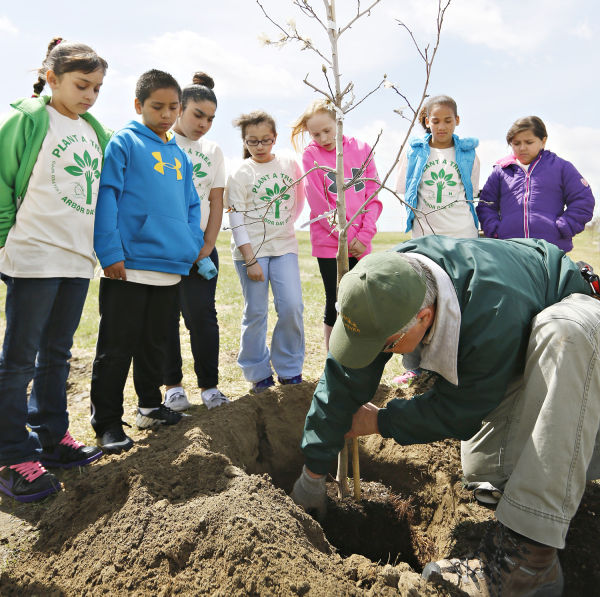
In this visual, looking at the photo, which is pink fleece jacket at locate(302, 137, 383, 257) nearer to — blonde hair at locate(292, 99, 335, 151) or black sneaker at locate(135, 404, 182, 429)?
blonde hair at locate(292, 99, 335, 151)

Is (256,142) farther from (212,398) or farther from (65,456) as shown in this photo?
(65,456)

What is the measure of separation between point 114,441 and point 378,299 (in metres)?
2.02

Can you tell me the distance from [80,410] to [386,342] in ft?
9.33

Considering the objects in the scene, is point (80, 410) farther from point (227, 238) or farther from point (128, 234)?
point (227, 238)

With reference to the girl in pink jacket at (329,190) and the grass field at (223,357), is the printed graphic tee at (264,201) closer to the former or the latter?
the girl in pink jacket at (329,190)

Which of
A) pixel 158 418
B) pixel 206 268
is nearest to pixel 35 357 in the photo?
pixel 158 418

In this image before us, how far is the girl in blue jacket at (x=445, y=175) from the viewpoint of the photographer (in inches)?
152

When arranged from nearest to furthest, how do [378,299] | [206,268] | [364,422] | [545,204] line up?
[378,299], [364,422], [206,268], [545,204]

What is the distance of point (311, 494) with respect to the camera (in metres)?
A: 2.46

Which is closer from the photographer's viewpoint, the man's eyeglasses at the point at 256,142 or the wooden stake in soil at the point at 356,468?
the wooden stake in soil at the point at 356,468

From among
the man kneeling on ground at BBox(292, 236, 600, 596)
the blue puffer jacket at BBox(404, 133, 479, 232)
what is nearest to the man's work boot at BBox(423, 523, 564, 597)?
the man kneeling on ground at BBox(292, 236, 600, 596)

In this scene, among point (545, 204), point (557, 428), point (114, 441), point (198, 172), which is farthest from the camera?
point (545, 204)

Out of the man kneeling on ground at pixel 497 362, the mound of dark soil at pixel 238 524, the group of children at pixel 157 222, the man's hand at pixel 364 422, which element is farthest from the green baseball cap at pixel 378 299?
the mound of dark soil at pixel 238 524

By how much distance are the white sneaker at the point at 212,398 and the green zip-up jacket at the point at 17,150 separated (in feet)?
5.49
